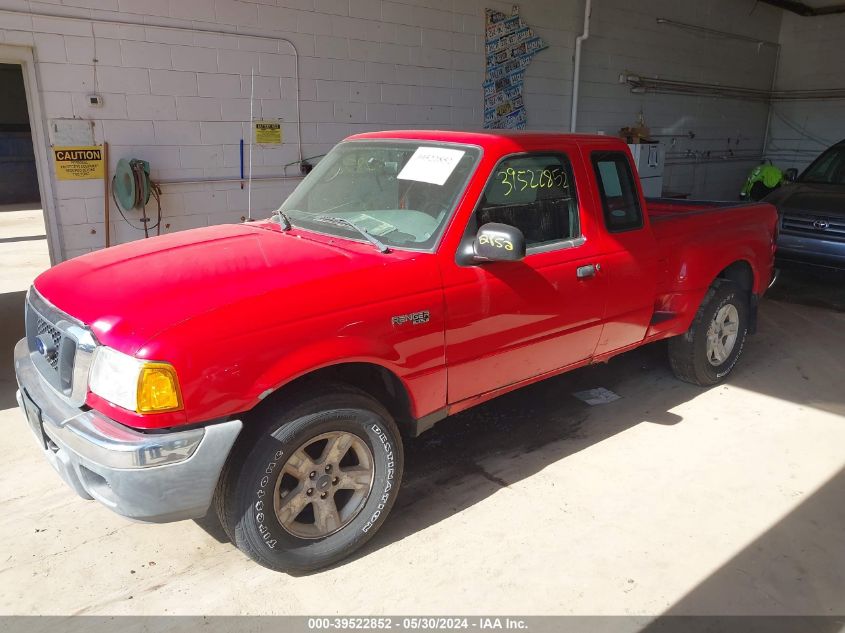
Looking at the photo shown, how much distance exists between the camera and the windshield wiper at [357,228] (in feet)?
10.4

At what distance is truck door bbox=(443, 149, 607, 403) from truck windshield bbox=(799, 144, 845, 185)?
6.70 metres

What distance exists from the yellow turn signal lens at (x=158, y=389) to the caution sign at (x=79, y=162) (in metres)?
4.65

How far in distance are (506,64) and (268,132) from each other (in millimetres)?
3945

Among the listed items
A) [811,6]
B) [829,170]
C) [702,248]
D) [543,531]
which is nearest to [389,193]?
[543,531]

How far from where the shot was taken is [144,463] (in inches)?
96.3

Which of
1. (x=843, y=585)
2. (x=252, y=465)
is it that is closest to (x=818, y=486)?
(x=843, y=585)

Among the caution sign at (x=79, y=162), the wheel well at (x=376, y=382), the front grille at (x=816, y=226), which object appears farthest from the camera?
the front grille at (x=816, y=226)

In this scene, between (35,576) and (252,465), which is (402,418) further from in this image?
(35,576)

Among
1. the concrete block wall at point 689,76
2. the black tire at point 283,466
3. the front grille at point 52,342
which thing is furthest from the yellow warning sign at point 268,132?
the concrete block wall at point 689,76

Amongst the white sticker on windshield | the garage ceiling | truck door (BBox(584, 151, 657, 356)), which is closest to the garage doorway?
the white sticker on windshield

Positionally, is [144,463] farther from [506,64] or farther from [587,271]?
[506,64]

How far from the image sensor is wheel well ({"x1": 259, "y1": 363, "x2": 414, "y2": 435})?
9.82ft

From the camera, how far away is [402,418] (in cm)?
329

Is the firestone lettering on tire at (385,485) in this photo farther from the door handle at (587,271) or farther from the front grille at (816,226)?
the front grille at (816,226)
